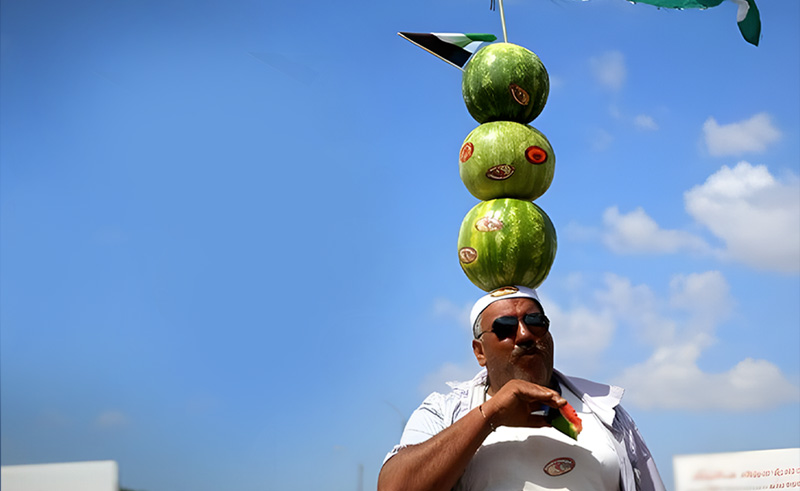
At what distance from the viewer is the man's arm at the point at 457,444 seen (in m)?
3.80

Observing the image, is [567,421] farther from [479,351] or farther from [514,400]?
[479,351]

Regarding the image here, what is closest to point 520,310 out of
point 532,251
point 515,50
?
point 532,251

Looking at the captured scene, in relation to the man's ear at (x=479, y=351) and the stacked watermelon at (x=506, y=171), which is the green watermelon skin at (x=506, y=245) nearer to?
the stacked watermelon at (x=506, y=171)

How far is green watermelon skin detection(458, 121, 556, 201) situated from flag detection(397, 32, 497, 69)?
0.88m

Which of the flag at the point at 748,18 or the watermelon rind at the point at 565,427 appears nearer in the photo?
the watermelon rind at the point at 565,427

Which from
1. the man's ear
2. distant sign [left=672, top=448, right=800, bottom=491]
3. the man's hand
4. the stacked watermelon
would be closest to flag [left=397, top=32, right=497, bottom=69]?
the stacked watermelon

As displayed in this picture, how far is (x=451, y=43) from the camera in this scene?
18.3 feet

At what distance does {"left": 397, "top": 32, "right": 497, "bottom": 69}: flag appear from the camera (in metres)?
5.53

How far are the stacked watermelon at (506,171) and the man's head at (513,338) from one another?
0.57 ft

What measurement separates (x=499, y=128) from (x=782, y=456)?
3.56 m

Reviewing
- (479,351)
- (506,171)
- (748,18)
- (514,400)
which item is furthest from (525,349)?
(748,18)

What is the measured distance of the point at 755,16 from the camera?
21.9 feet

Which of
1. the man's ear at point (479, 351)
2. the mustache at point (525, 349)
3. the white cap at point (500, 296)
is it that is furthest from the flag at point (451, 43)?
the mustache at point (525, 349)

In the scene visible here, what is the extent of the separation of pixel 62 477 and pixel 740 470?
15.5 ft
